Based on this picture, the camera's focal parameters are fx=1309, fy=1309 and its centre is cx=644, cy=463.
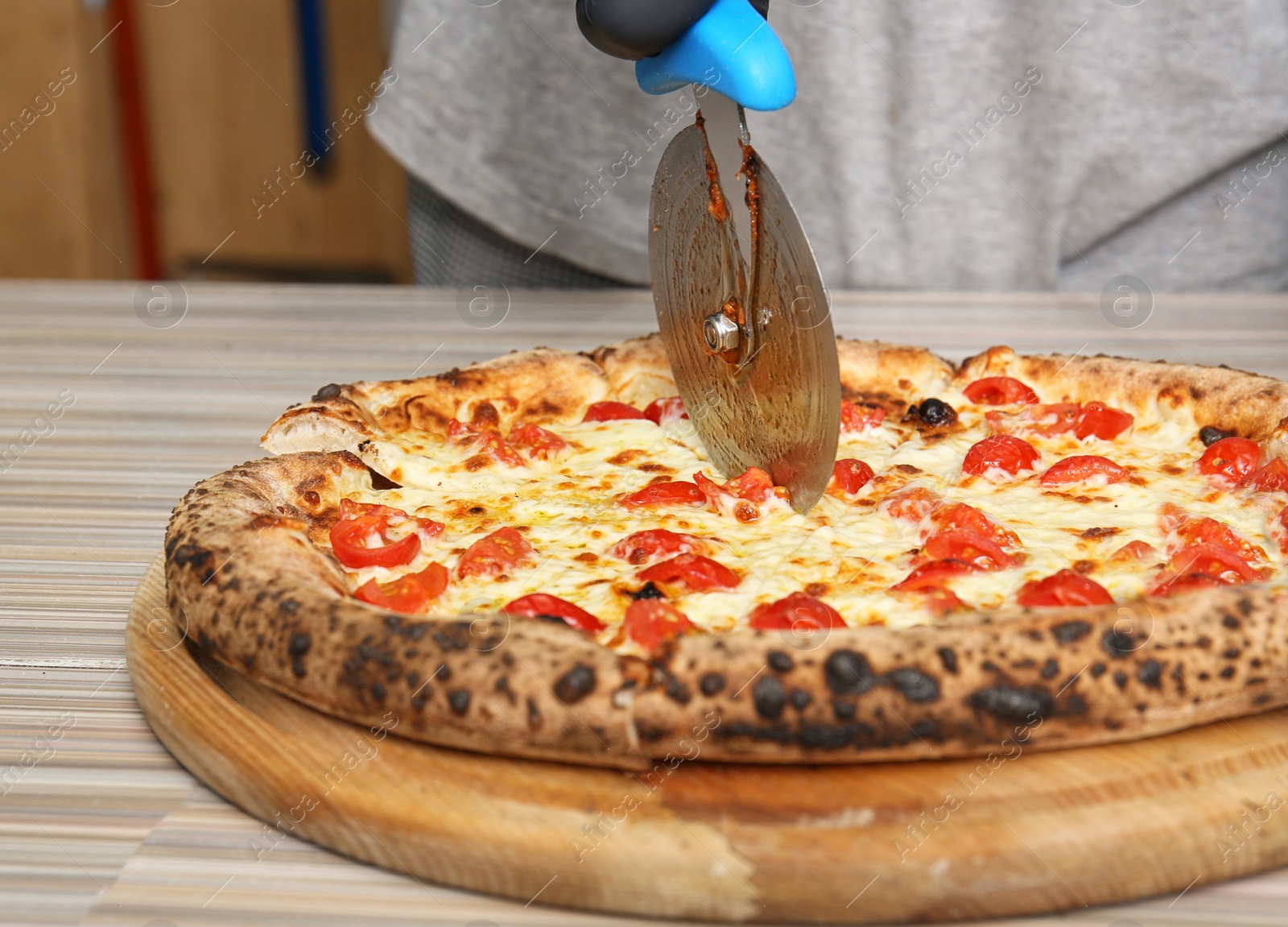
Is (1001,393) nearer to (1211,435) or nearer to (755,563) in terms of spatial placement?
(1211,435)

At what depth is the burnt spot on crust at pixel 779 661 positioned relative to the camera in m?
2.02

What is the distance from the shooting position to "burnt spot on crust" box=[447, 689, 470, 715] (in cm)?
202

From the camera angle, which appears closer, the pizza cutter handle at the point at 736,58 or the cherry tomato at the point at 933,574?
the cherry tomato at the point at 933,574

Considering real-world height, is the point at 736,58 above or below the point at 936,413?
above

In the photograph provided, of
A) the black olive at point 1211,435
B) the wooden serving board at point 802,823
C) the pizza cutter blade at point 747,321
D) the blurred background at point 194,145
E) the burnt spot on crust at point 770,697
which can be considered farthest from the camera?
the blurred background at point 194,145

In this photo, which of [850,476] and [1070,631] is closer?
[1070,631]

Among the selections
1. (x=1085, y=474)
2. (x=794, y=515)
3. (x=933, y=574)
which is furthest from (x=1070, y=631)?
(x=1085, y=474)

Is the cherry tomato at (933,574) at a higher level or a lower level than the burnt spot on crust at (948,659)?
lower

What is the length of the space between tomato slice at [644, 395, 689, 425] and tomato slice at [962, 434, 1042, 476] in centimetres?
73

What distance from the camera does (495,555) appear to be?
98.7 inches

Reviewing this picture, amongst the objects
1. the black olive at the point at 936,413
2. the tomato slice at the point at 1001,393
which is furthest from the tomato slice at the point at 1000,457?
the tomato slice at the point at 1001,393

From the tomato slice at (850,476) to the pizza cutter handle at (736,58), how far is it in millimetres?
819

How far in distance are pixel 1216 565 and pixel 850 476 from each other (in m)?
0.79

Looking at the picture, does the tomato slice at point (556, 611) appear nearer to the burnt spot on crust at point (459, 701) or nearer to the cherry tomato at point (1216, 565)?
the burnt spot on crust at point (459, 701)
